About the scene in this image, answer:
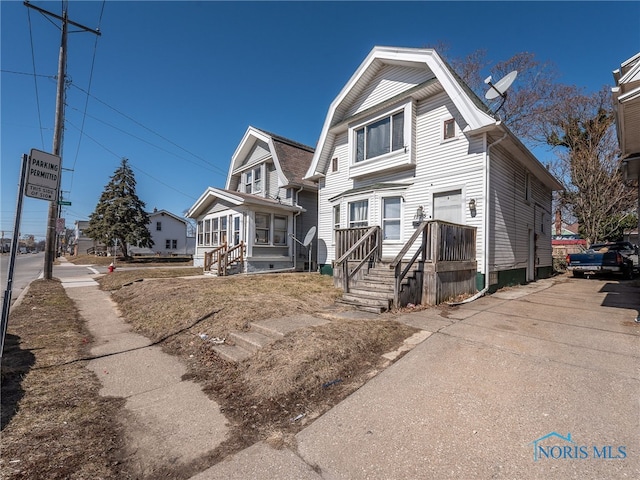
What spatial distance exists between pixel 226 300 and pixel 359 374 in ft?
14.5

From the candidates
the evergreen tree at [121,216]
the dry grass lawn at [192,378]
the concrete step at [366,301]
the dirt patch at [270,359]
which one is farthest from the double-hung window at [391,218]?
the evergreen tree at [121,216]

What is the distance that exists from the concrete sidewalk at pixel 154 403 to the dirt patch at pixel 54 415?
142 millimetres

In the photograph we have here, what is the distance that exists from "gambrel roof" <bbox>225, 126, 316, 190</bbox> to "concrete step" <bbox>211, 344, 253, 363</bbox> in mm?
11694

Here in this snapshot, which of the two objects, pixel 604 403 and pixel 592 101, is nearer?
pixel 604 403

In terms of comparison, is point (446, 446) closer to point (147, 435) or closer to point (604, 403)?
point (604, 403)

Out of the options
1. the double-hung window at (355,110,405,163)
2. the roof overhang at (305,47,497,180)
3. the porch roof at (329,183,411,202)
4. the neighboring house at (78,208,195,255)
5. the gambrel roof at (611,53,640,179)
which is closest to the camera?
the gambrel roof at (611,53,640,179)

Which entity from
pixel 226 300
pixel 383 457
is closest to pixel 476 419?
pixel 383 457

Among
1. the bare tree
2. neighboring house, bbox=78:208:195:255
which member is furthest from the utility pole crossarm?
neighboring house, bbox=78:208:195:255

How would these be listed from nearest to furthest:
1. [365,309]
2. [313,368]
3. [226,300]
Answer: [313,368] → [365,309] → [226,300]

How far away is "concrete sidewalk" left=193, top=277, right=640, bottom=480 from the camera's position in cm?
221

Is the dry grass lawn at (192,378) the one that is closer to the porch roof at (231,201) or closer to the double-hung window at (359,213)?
the double-hung window at (359,213)

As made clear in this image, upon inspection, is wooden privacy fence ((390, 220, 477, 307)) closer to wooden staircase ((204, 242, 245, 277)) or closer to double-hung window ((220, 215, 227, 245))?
wooden staircase ((204, 242, 245, 277))

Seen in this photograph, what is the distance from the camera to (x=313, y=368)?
3.70 metres

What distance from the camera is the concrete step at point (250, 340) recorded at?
4552mm
